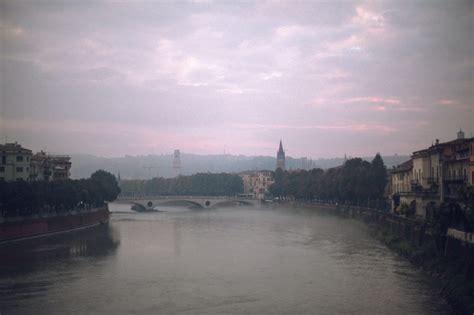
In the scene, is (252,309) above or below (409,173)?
below

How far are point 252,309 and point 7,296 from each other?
11.9 metres

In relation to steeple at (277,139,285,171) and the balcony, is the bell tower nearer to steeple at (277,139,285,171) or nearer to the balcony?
steeple at (277,139,285,171)

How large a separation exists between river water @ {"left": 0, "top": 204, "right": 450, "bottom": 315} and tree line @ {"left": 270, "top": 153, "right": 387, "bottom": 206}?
19266 millimetres

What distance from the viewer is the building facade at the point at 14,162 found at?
5306 centimetres

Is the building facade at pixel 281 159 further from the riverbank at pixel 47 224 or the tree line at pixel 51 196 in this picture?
the riverbank at pixel 47 224

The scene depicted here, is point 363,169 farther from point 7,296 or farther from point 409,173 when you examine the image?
point 7,296

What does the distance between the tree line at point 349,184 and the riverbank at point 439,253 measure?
20665mm

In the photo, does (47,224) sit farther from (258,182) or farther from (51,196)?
(258,182)

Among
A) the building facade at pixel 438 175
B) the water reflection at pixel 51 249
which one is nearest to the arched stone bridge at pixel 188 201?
the water reflection at pixel 51 249

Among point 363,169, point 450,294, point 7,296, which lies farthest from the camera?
point 363,169

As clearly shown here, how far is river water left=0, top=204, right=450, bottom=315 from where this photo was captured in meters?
22.8

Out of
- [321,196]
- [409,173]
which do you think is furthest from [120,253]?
[321,196]

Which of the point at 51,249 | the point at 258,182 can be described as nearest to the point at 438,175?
the point at 51,249

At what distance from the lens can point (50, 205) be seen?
167ft
